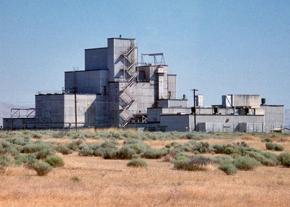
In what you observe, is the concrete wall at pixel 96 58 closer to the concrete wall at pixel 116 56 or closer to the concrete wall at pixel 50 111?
the concrete wall at pixel 116 56

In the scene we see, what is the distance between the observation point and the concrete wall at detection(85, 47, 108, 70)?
117 m

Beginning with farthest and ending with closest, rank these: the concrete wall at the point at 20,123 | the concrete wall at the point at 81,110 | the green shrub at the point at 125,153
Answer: the concrete wall at the point at 20,123
the concrete wall at the point at 81,110
the green shrub at the point at 125,153

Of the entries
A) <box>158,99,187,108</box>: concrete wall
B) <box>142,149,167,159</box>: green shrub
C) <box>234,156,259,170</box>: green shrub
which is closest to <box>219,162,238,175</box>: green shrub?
<box>234,156,259,170</box>: green shrub

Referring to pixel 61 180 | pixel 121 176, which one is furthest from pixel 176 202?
pixel 121 176

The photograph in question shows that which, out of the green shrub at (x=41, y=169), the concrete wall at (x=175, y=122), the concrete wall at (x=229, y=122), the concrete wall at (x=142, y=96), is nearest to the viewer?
the green shrub at (x=41, y=169)

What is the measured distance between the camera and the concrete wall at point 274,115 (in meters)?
124

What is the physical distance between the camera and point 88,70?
117 metres

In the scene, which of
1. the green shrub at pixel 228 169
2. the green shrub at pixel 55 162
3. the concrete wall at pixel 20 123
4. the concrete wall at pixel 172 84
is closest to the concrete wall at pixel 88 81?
the concrete wall at pixel 20 123

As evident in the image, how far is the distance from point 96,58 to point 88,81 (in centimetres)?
461

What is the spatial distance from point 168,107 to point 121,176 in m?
85.2

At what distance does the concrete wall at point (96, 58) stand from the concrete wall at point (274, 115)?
29.0 metres

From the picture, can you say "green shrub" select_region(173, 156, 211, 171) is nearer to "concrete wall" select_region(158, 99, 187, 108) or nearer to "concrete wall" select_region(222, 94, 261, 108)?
"concrete wall" select_region(158, 99, 187, 108)

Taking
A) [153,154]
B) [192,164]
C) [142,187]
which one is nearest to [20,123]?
[153,154]

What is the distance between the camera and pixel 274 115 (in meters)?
125
